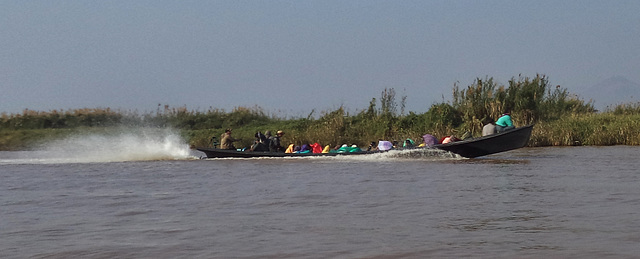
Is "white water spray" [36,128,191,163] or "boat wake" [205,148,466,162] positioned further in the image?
"white water spray" [36,128,191,163]

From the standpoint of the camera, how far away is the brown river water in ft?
25.9

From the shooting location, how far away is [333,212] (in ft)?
35.4

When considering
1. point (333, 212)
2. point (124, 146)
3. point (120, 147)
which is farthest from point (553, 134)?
point (333, 212)

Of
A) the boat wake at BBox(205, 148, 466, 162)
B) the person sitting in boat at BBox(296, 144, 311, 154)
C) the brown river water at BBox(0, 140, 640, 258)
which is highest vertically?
the person sitting in boat at BBox(296, 144, 311, 154)

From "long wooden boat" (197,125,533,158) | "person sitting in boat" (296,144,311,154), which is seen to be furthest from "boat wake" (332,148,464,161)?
"person sitting in boat" (296,144,311,154)

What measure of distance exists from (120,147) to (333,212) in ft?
77.2

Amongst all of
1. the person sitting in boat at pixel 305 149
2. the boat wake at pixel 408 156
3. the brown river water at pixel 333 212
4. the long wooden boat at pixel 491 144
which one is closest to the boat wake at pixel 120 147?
the person sitting in boat at pixel 305 149

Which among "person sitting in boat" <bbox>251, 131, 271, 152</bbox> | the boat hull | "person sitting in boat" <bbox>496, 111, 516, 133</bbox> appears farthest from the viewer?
"person sitting in boat" <bbox>251, 131, 271, 152</bbox>

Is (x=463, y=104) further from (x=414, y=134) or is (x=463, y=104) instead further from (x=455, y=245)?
(x=455, y=245)

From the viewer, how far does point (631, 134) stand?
1110 inches

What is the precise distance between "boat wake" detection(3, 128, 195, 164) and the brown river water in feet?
25.7

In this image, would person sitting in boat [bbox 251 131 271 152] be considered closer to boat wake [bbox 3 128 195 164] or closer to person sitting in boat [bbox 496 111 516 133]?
boat wake [bbox 3 128 195 164]

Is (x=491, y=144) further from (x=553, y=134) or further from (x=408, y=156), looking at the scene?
(x=553, y=134)

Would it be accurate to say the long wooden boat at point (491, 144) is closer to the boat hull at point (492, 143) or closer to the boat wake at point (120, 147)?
the boat hull at point (492, 143)
